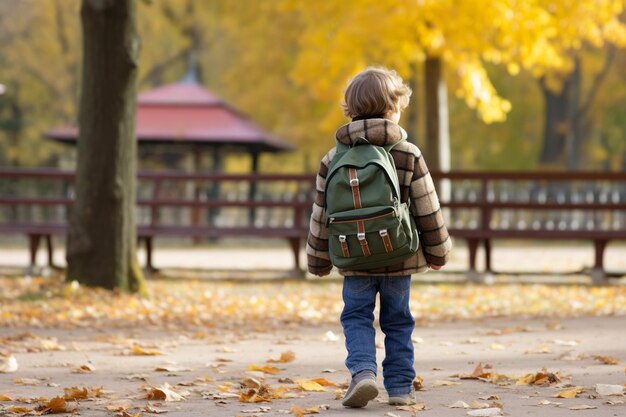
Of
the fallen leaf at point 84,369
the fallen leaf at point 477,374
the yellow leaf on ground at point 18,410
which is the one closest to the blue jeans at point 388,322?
the fallen leaf at point 477,374

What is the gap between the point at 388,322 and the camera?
5855 millimetres

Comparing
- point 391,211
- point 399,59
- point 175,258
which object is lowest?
point 175,258

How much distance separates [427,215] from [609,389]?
1.33 meters

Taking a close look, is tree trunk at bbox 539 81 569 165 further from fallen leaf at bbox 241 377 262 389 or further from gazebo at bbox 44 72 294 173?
fallen leaf at bbox 241 377 262 389

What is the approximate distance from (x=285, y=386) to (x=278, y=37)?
2909 cm

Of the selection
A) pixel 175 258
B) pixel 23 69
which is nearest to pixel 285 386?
pixel 175 258

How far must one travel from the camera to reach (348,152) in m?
5.59

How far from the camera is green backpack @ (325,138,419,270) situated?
5488 mm

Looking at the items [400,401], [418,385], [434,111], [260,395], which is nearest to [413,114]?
[434,111]

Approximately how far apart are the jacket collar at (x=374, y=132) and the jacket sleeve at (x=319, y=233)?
14 cm

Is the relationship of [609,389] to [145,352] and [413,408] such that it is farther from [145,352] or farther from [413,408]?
[145,352]

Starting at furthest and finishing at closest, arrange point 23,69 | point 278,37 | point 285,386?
point 23,69
point 278,37
point 285,386

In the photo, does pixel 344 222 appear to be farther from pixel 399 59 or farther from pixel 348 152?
pixel 399 59

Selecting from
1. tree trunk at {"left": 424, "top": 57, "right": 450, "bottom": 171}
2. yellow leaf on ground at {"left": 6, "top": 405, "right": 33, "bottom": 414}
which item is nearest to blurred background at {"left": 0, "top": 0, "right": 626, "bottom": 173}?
tree trunk at {"left": 424, "top": 57, "right": 450, "bottom": 171}
